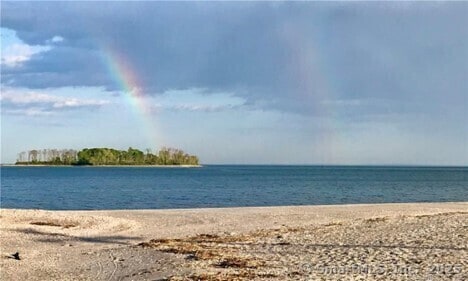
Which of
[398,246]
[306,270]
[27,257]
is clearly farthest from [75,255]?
[398,246]

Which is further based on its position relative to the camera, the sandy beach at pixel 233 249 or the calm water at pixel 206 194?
the calm water at pixel 206 194

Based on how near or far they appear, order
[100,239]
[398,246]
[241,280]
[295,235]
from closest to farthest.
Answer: [241,280] → [398,246] → [295,235] → [100,239]

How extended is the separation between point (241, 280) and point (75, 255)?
8.56 metres

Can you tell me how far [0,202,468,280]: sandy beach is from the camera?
50.7 feet

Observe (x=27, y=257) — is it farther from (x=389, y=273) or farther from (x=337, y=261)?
(x=389, y=273)

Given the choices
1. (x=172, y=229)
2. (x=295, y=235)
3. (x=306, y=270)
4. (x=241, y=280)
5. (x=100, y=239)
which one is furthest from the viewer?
(x=172, y=229)

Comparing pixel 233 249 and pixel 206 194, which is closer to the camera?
pixel 233 249

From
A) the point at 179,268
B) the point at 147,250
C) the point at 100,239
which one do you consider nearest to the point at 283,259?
the point at 179,268

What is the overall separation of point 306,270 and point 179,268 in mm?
3501

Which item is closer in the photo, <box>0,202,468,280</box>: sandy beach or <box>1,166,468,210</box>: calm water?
<box>0,202,468,280</box>: sandy beach

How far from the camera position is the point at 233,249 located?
19875 mm

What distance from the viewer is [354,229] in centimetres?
2417

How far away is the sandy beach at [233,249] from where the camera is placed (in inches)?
608

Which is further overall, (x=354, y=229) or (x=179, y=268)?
(x=354, y=229)
